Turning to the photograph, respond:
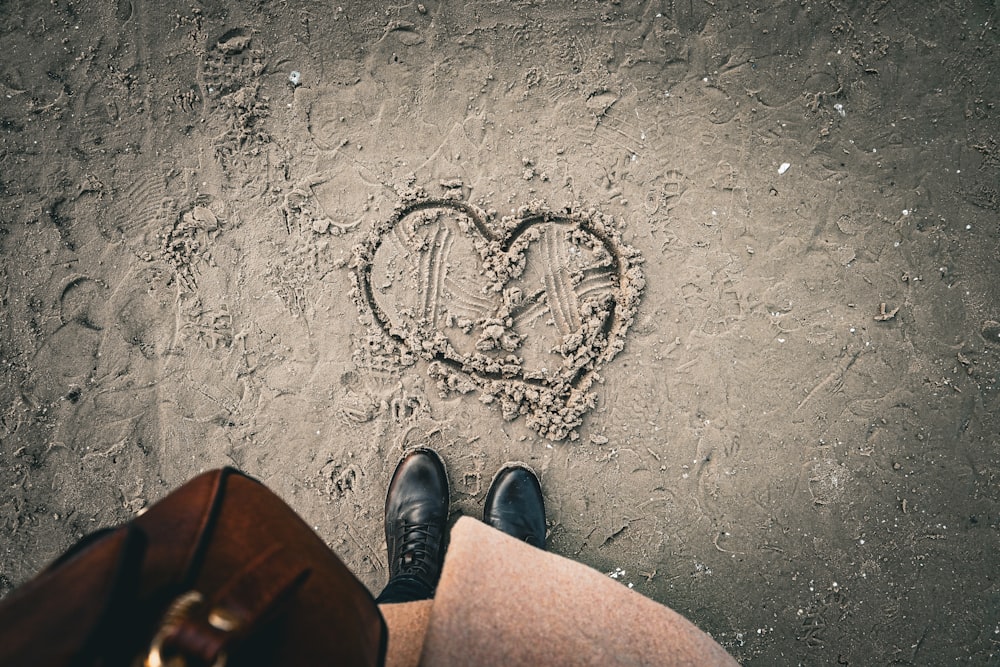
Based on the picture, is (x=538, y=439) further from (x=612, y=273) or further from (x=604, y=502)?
(x=612, y=273)

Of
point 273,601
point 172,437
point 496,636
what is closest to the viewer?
point 273,601

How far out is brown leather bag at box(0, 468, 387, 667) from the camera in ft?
2.60

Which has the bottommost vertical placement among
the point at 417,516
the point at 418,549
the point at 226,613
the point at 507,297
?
the point at 418,549

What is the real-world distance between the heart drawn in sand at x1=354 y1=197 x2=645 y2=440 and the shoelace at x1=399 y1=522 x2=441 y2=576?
0.53 meters

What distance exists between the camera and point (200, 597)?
860 mm

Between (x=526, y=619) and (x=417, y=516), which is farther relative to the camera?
(x=417, y=516)

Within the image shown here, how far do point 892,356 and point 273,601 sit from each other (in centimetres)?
231

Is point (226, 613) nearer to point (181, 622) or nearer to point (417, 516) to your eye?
point (181, 622)

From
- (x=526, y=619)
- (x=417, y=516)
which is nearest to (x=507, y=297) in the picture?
(x=417, y=516)

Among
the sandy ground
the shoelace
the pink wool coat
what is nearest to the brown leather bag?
the pink wool coat

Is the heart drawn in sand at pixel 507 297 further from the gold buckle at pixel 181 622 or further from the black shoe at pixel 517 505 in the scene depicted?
the gold buckle at pixel 181 622

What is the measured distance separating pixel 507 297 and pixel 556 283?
0.67ft

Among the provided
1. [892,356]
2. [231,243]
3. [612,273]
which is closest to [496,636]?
[612,273]

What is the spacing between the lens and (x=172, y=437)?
207cm
